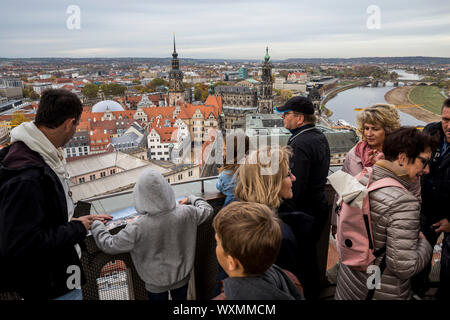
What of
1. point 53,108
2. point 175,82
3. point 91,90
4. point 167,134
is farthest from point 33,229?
point 91,90

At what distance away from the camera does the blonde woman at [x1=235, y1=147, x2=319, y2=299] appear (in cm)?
91

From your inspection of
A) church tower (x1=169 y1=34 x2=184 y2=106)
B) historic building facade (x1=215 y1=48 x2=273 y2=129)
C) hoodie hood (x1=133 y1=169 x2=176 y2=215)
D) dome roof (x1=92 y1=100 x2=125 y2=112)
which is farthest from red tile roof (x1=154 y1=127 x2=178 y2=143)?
hoodie hood (x1=133 y1=169 x2=176 y2=215)

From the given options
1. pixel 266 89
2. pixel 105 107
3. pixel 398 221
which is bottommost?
pixel 398 221

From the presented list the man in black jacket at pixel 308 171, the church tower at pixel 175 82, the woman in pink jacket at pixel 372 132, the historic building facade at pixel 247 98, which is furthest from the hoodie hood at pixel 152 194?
the church tower at pixel 175 82

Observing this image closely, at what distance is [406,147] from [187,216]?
2.63 feet

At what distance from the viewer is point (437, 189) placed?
130 cm

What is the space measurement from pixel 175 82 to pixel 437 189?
29.7 meters

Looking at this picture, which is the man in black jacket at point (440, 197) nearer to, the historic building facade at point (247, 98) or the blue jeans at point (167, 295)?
the blue jeans at point (167, 295)

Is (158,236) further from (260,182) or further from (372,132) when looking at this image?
(372,132)

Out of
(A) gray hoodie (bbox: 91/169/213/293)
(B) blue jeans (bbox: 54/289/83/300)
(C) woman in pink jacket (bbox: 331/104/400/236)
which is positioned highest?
(C) woman in pink jacket (bbox: 331/104/400/236)

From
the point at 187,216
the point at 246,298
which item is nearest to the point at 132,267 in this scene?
the point at 187,216

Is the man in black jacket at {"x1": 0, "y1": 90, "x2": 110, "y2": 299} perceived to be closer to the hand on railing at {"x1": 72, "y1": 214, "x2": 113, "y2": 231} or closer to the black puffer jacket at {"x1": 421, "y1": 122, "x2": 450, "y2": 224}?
the hand on railing at {"x1": 72, "y1": 214, "x2": 113, "y2": 231}

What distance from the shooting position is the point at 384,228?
0.93 meters

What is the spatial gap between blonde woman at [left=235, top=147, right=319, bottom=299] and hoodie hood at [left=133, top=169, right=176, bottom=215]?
252mm
